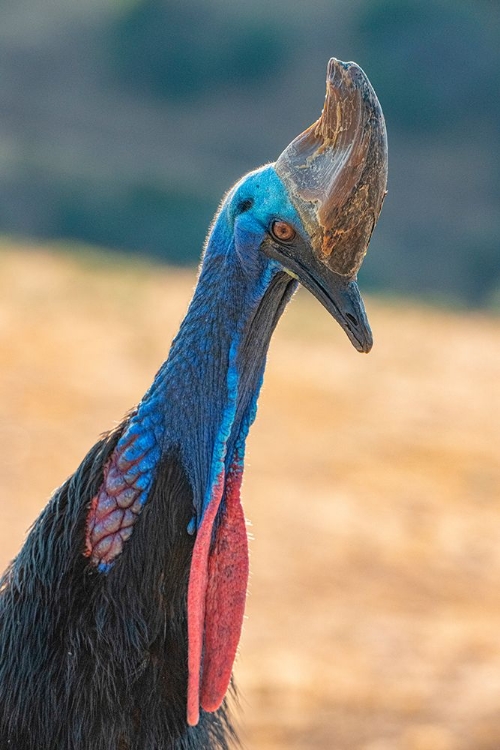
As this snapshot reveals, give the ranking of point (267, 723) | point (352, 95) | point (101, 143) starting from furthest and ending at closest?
point (101, 143), point (267, 723), point (352, 95)

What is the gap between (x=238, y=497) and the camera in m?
2.48

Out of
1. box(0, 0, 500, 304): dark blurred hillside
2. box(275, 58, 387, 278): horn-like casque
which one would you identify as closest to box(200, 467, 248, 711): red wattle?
box(275, 58, 387, 278): horn-like casque

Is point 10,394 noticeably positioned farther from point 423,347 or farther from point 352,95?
point 352,95

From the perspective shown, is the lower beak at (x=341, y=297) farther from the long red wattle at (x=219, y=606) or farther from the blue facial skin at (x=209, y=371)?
the long red wattle at (x=219, y=606)

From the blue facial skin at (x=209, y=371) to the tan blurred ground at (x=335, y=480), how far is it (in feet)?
8.83

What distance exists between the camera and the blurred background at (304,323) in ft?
18.6

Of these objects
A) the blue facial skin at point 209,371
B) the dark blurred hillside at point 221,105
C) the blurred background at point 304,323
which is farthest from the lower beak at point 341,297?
the dark blurred hillside at point 221,105

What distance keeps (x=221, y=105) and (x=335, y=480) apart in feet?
26.5

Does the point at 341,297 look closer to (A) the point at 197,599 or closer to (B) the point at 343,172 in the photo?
(B) the point at 343,172

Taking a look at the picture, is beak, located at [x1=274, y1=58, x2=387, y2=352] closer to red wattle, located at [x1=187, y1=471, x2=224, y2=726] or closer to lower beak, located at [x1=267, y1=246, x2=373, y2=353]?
lower beak, located at [x1=267, y1=246, x2=373, y2=353]

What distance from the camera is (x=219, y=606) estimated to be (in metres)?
2.48

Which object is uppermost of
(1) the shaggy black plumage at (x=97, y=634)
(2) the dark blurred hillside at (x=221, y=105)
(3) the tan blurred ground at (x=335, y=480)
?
(2) the dark blurred hillside at (x=221, y=105)

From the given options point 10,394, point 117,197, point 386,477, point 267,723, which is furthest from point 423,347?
point 267,723

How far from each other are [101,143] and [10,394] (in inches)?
240
